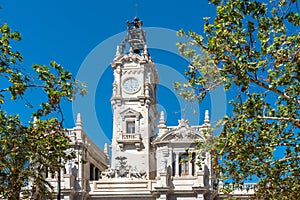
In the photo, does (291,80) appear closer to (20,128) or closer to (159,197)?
(20,128)

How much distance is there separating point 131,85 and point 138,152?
22.1 feet

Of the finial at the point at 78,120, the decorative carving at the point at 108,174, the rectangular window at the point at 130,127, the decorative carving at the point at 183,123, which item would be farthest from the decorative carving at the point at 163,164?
the finial at the point at 78,120

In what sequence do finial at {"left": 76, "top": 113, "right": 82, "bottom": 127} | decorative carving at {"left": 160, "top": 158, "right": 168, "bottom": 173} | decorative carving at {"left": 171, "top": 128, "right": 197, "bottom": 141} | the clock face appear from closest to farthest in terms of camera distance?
decorative carving at {"left": 160, "top": 158, "right": 168, "bottom": 173}
decorative carving at {"left": 171, "top": 128, "right": 197, "bottom": 141}
finial at {"left": 76, "top": 113, "right": 82, "bottom": 127}
the clock face

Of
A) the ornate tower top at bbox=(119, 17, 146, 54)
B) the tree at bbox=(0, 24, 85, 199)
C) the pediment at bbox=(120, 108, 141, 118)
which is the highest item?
the ornate tower top at bbox=(119, 17, 146, 54)

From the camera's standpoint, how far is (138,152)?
5638 centimetres

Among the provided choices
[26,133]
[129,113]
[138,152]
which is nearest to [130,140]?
[138,152]

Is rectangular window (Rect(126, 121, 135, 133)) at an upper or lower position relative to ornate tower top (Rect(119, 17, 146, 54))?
lower

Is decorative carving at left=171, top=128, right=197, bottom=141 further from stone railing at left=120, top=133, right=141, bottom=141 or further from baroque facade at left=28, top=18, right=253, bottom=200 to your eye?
stone railing at left=120, top=133, right=141, bottom=141

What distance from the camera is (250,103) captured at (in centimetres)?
2252

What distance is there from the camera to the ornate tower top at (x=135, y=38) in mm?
60594

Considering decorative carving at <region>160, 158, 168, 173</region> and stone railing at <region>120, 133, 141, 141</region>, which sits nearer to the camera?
decorative carving at <region>160, 158, 168, 173</region>

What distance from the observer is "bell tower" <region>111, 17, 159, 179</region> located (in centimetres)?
5616

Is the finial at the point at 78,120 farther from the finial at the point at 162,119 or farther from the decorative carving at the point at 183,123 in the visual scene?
the decorative carving at the point at 183,123

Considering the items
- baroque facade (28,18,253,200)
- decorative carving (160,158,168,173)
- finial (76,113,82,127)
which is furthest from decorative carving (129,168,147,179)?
finial (76,113,82,127)
